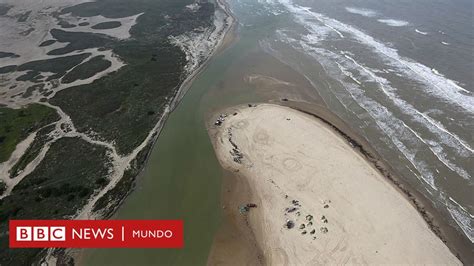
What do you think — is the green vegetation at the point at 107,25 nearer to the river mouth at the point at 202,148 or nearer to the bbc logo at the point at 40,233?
the river mouth at the point at 202,148

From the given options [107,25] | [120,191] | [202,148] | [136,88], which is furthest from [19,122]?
[107,25]

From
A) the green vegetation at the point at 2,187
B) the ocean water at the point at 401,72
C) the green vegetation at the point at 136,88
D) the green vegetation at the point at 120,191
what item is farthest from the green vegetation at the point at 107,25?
the green vegetation at the point at 2,187

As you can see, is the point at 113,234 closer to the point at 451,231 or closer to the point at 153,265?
the point at 153,265

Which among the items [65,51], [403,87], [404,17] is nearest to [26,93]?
[65,51]

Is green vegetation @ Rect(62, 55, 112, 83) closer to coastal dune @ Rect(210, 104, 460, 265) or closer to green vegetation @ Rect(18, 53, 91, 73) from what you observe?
green vegetation @ Rect(18, 53, 91, 73)

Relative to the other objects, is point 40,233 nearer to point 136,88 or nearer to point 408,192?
point 136,88
